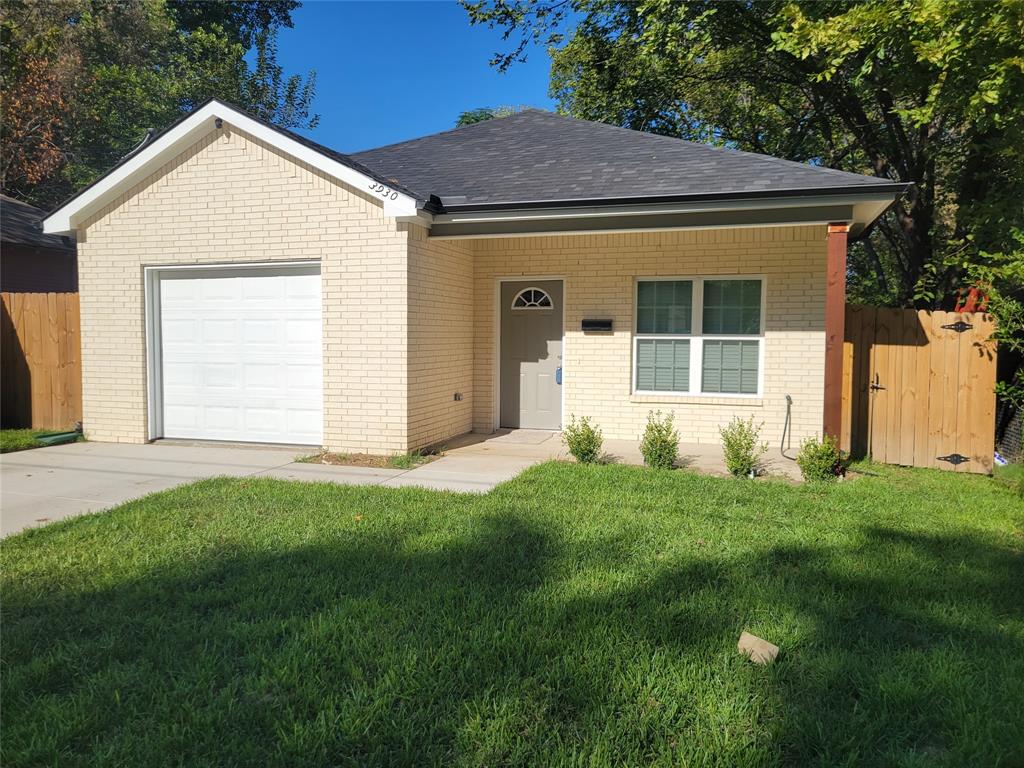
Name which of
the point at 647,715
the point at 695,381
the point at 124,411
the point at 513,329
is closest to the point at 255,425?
the point at 124,411

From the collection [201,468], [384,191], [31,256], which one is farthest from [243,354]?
[31,256]

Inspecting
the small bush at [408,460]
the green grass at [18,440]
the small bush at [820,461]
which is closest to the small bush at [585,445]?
the small bush at [408,460]

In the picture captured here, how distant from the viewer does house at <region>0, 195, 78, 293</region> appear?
14.5m

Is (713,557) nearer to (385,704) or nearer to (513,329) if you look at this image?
(385,704)

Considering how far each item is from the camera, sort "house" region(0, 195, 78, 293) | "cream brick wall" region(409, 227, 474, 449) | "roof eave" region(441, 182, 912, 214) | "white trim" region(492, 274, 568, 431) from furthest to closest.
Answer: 1. "house" region(0, 195, 78, 293)
2. "white trim" region(492, 274, 568, 431)
3. "cream brick wall" region(409, 227, 474, 449)
4. "roof eave" region(441, 182, 912, 214)

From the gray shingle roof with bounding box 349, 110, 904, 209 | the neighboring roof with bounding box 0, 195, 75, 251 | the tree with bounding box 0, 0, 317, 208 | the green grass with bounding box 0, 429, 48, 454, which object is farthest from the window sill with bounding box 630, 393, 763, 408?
the tree with bounding box 0, 0, 317, 208

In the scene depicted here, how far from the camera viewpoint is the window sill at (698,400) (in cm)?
944

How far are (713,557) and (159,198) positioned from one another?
8255 mm

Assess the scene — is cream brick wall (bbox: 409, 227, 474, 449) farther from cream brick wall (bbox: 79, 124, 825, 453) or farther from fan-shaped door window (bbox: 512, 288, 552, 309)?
fan-shaped door window (bbox: 512, 288, 552, 309)

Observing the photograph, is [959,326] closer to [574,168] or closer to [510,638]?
[574,168]

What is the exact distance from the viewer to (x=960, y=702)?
284cm

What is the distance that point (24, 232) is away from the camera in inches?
588

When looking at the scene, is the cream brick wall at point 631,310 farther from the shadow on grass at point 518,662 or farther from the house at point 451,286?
the shadow on grass at point 518,662

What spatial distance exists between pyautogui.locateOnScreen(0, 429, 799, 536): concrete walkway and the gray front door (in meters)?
0.85
